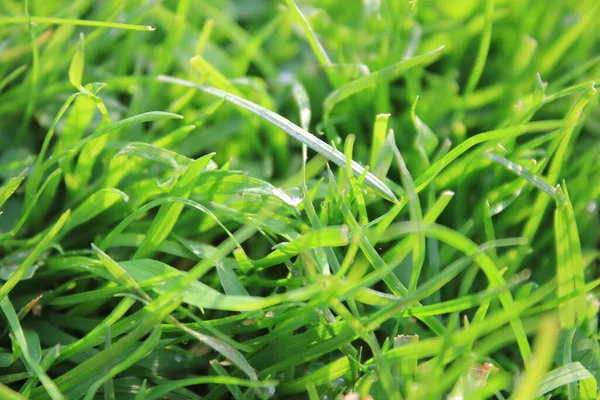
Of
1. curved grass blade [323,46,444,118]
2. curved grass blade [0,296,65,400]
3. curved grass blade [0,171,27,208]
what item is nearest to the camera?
curved grass blade [0,296,65,400]

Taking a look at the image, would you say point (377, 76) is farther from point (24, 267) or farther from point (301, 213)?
point (24, 267)

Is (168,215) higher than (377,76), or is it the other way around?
(377,76)

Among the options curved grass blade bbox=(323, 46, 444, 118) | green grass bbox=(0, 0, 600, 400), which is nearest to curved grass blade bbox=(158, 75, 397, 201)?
green grass bbox=(0, 0, 600, 400)

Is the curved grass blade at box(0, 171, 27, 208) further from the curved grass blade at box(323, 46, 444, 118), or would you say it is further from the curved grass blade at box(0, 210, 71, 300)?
Answer: the curved grass blade at box(323, 46, 444, 118)

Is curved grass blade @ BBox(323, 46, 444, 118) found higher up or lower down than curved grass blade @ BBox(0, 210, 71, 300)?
higher up

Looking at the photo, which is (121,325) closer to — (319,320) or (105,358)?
(105,358)

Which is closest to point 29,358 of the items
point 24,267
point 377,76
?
point 24,267

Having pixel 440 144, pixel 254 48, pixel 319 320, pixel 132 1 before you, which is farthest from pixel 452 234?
pixel 132 1

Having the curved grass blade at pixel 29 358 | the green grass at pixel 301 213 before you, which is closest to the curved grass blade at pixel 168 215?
the green grass at pixel 301 213
